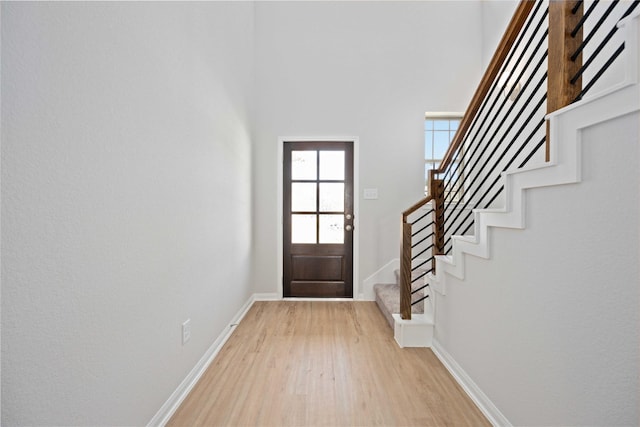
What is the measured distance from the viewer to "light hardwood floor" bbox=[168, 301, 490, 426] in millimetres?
1532

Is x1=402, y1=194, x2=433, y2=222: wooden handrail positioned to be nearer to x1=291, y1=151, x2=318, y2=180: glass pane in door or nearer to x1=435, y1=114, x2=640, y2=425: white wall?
x1=435, y1=114, x2=640, y2=425: white wall

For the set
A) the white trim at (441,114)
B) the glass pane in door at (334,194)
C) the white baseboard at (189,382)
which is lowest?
the white baseboard at (189,382)

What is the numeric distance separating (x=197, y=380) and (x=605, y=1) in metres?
3.82

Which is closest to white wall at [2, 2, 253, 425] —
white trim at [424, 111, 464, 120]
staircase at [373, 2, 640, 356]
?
staircase at [373, 2, 640, 356]

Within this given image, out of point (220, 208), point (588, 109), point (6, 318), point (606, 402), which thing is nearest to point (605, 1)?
point (588, 109)

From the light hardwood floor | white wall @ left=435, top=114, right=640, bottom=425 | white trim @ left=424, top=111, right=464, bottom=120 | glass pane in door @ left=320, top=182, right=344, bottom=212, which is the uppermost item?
white trim @ left=424, top=111, right=464, bottom=120

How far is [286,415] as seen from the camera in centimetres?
154

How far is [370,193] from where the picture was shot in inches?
140

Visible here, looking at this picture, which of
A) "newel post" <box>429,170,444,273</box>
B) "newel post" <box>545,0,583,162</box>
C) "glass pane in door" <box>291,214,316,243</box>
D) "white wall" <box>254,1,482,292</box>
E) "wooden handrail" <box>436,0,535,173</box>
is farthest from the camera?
"glass pane in door" <box>291,214,316,243</box>

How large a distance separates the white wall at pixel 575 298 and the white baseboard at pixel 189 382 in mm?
1672

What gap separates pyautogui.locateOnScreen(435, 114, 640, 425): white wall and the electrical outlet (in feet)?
5.55

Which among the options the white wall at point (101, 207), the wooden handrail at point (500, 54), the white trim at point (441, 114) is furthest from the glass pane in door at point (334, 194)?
the white wall at point (101, 207)

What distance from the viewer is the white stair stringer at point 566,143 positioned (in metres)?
0.86

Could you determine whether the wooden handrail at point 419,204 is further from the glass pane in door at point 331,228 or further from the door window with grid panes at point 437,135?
the door window with grid panes at point 437,135
